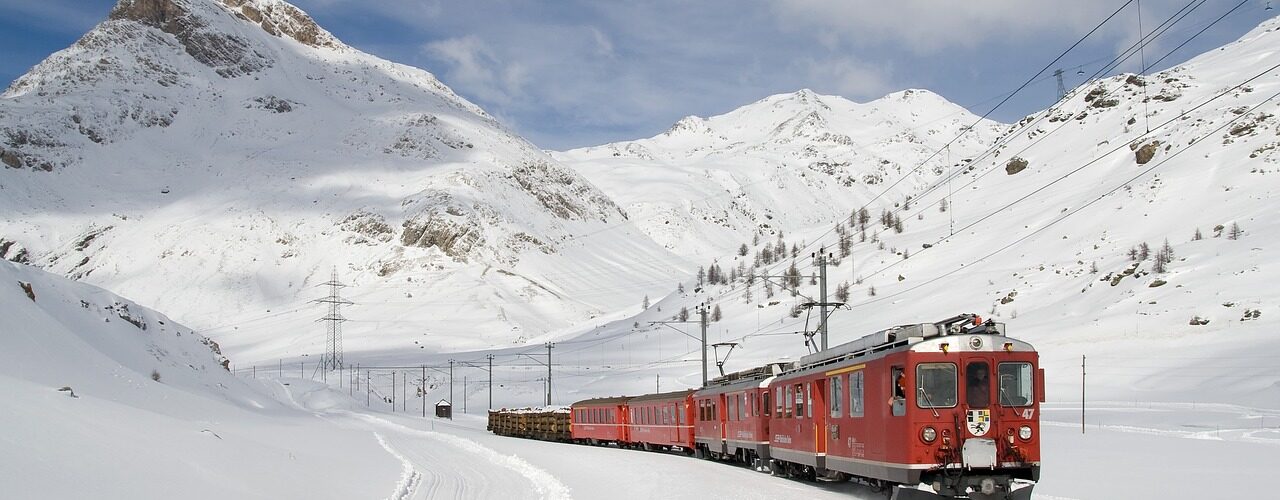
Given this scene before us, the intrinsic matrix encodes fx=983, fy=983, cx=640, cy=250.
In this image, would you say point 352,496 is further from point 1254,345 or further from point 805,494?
point 1254,345

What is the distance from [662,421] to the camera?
4300 centimetres

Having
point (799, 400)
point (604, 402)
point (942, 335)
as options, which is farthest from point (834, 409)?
point (604, 402)

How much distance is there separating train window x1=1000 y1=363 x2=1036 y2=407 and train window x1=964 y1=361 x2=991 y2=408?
28 centimetres

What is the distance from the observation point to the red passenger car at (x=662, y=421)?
39688 millimetres

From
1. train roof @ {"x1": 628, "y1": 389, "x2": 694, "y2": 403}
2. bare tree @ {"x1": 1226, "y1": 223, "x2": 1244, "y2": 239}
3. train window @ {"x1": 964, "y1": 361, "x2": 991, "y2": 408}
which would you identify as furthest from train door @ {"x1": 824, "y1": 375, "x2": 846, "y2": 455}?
bare tree @ {"x1": 1226, "y1": 223, "x2": 1244, "y2": 239}

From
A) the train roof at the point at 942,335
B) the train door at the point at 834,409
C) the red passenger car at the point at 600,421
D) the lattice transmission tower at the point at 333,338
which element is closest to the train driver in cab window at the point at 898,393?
the train roof at the point at 942,335

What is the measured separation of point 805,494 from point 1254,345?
137 feet

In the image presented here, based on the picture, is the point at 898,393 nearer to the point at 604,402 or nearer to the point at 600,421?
the point at 604,402

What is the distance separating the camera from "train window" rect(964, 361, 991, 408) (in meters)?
18.0

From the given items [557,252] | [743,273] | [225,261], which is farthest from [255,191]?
[743,273]

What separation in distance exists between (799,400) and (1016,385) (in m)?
7.56

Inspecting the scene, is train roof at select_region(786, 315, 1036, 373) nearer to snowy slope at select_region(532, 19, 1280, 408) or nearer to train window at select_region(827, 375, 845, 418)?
train window at select_region(827, 375, 845, 418)

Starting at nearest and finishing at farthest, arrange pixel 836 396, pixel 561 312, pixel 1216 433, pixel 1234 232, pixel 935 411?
1. pixel 935 411
2. pixel 836 396
3. pixel 1216 433
4. pixel 1234 232
5. pixel 561 312

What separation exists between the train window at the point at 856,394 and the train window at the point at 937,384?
225cm
